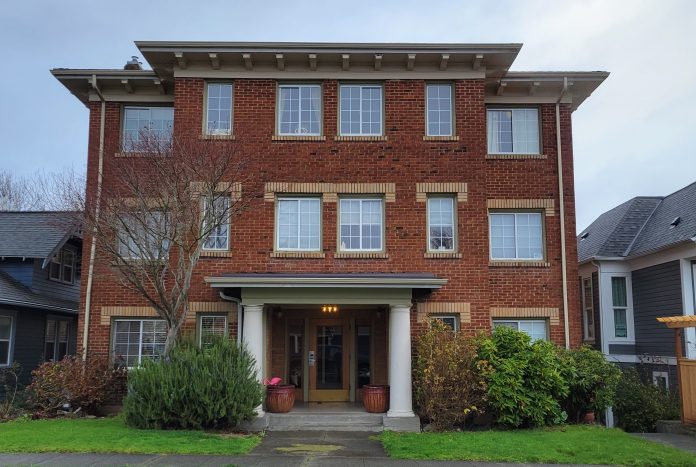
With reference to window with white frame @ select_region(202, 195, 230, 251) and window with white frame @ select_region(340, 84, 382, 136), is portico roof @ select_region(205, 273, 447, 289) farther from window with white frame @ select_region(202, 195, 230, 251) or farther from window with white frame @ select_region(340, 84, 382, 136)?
window with white frame @ select_region(340, 84, 382, 136)

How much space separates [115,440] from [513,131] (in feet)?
40.2

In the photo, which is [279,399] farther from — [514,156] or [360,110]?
[514,156]

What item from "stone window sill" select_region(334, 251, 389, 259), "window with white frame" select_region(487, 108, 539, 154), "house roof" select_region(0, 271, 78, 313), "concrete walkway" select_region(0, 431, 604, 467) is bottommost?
"concrete walkway" select_region(0, 431, 604, 467)

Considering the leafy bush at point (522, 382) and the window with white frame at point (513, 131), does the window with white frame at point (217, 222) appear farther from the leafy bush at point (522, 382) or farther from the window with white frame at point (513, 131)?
the window with white frame at point (513, 131)

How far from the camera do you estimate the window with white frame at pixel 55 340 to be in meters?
20.7

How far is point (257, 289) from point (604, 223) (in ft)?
46.2

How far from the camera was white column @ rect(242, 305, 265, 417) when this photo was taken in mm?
14258

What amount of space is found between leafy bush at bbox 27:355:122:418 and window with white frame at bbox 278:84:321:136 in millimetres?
7386

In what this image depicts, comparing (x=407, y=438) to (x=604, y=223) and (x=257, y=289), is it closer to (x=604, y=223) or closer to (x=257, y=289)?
(x=257, y=289)

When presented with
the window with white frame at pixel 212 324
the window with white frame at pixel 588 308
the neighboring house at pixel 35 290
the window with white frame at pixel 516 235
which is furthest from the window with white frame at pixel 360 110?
the window with white frame at pixel 588 308

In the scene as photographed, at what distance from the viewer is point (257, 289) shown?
570 inches

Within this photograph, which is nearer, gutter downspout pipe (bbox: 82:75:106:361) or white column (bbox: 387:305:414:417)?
white column (bbox: 387:305:414:417)

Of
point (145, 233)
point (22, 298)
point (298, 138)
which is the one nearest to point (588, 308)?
point (298, 138)

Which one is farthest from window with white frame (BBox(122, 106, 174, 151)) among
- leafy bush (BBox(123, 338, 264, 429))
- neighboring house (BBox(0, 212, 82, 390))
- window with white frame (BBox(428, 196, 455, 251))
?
window with white frame (BBox(428, 196, 455, 251))
